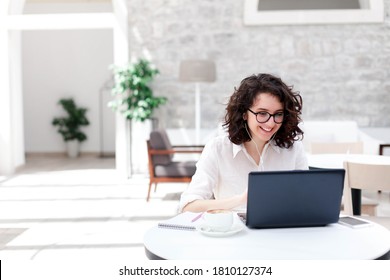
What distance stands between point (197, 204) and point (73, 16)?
263 inches

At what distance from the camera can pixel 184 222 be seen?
1.84m

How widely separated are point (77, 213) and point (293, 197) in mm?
4013

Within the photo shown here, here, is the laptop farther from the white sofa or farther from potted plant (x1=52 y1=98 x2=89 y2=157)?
potted plant (x1=52 y1=98 x2=89 y2=157)

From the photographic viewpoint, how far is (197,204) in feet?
6.88

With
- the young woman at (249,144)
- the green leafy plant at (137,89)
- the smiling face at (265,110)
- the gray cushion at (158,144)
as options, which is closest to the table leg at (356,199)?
the young woman at (249,144)

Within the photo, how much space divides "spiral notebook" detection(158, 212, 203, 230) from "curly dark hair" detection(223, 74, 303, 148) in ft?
1.39

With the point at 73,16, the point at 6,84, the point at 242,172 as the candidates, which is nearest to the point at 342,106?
the point at 73,16

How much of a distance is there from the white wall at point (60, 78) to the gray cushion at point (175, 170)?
5.90 m

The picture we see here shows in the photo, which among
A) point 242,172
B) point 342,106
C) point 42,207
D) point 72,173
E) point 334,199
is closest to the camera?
point 334,199

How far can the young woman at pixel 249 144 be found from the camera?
204 cm

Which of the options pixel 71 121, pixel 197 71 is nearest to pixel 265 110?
pixel 197 71

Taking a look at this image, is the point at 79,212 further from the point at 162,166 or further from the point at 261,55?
the point at 261,55

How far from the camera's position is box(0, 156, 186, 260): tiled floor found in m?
3.92

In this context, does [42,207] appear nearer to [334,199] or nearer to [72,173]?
[72,173]
